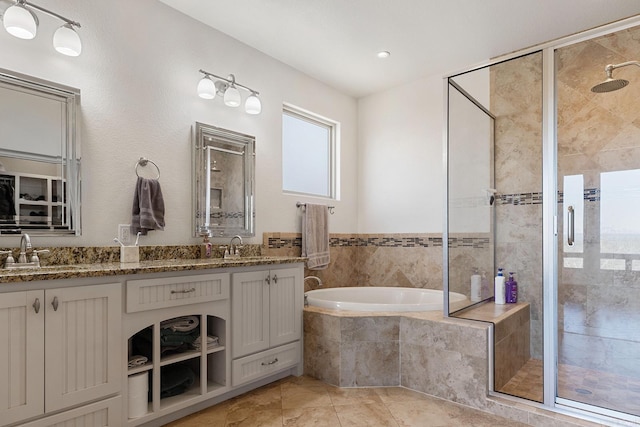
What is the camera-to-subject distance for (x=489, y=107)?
3354mm

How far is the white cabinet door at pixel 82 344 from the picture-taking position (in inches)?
64.4

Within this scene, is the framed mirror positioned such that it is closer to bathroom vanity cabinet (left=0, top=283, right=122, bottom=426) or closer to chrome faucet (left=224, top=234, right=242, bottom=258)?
chrome faucet (left=224, top=234, right=242, bottom=258)

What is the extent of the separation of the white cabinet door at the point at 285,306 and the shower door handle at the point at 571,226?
1828 mm

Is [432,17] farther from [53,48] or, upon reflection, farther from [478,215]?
[53,48]

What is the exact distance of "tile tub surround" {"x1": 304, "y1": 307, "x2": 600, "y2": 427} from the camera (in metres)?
2.33

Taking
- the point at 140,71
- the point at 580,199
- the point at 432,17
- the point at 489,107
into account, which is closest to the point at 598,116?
the point at 580,199

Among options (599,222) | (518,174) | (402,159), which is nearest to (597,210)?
(599,222)

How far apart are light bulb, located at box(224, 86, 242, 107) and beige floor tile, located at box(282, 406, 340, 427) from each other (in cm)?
208

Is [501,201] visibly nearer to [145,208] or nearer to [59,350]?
[145,208]

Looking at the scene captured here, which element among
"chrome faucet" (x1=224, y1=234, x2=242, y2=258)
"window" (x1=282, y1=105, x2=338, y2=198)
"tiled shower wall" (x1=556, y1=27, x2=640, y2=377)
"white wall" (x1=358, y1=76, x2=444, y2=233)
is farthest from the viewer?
"white wall" (x1=358, y1=76, x2=444, y2=233)

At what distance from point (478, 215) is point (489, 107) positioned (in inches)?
37.7

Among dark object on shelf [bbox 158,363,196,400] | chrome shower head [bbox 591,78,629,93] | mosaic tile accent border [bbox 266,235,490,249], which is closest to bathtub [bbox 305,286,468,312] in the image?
mosaic tile accent border [bbox 266,235,490,249]

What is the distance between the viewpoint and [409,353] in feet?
8.53

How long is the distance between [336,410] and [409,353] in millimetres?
623
